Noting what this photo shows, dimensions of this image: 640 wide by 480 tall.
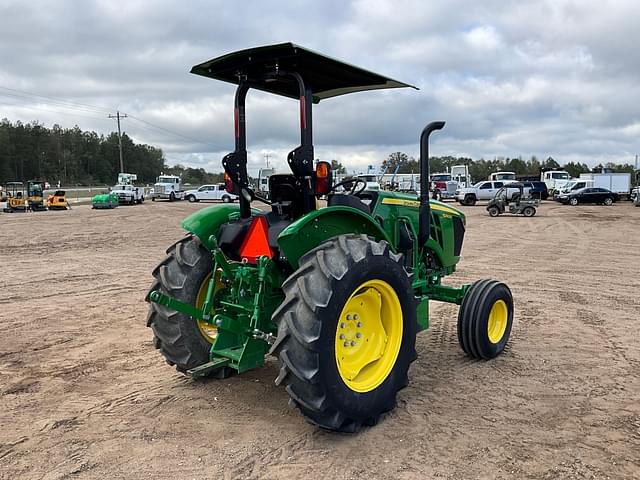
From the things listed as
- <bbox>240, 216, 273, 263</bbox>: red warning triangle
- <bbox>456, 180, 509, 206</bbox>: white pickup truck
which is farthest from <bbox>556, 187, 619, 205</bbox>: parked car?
<bbox>240, 216, 273, 263</bbox>: red warning triangle

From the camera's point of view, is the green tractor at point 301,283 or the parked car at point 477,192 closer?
the green tractor at point 301,283

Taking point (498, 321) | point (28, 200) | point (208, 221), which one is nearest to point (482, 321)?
point (498, 321)

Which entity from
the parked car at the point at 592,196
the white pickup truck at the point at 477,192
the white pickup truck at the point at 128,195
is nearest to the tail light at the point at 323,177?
the white pickup truck at the point at 477,192

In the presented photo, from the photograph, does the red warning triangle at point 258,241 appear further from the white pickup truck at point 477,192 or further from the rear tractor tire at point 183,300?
the white pickup truck at point 477,192

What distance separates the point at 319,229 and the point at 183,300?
1.35m

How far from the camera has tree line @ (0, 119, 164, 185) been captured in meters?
84.2

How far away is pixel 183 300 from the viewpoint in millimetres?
4430

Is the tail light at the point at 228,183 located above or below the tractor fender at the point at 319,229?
above

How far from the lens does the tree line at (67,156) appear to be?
3314 inches

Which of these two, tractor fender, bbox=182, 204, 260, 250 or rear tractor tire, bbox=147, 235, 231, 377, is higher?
tractor fender, bbox=182, 204, 260, 250

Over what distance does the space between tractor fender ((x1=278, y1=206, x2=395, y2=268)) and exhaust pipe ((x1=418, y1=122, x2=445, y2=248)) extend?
3.40 ft

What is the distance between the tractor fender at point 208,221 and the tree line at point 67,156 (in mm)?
87527

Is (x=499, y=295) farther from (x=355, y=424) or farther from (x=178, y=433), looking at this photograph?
(x=178, y=433)

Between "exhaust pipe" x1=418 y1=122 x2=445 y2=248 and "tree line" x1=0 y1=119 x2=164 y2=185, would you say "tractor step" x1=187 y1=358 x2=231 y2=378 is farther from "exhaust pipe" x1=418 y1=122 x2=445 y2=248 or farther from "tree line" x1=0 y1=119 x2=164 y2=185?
"tree line" x1=0 y1=119 x2=164 y2=185
